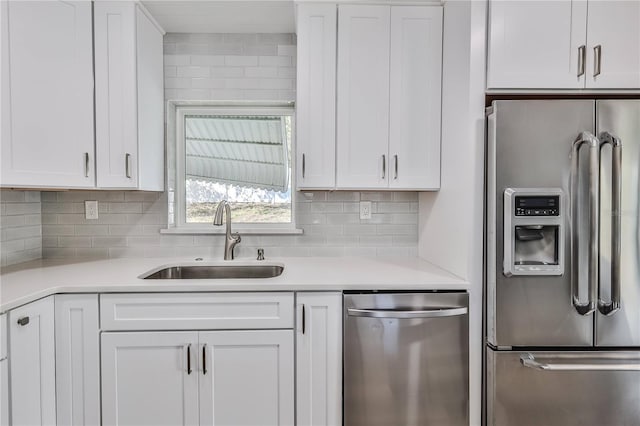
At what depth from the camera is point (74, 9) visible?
1.83 metres

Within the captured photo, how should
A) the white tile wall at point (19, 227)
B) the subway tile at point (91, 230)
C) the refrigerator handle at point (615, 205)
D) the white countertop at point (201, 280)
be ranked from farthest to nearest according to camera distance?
1. the subway tile at point (91, 230)
2. the white tile wall at point (19, 227)
3. the white countertop at point (201, 280)
4. the refrigerator handle at point (615, 205)

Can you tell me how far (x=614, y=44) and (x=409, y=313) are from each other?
4.89ft

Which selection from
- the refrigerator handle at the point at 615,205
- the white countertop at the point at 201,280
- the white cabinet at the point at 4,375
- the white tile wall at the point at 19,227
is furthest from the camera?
the white tile wall at the point at 19,227

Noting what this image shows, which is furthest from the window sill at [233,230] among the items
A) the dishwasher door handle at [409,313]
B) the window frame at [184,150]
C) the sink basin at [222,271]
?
the dishwasher door handle at [409,313]

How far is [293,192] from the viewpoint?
7.84ft

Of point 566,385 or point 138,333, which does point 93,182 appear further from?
point 566,385

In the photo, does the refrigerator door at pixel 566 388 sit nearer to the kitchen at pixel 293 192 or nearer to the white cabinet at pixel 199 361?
the kitchen at pixel 293 192

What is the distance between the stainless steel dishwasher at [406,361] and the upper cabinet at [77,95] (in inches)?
55.7

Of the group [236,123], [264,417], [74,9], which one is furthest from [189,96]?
[264,417]

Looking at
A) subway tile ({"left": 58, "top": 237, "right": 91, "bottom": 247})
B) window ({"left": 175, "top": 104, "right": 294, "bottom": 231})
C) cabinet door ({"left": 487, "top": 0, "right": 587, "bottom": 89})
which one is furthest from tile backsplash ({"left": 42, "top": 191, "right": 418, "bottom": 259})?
cabinet door ({"left": 487, "top": 0, "right": 587, "bottom": 89})

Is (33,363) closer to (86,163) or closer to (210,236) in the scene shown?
(86,163)

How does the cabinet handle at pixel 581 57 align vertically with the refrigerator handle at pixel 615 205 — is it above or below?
above

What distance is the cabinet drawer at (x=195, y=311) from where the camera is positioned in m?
1.62

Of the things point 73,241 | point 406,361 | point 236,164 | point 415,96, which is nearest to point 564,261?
point 406,361
